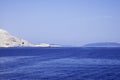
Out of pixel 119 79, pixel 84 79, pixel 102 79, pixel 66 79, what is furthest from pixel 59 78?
pixel 119 79

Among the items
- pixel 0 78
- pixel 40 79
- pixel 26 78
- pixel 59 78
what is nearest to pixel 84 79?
pixel 59 78

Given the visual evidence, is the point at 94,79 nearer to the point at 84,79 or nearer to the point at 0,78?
the point at 84,79

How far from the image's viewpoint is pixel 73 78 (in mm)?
54469

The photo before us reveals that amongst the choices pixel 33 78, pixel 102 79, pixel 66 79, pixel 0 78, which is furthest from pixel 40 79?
pixel 102 79

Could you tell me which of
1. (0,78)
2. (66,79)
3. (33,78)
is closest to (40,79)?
(33,78)

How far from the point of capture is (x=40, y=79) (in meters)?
53.4

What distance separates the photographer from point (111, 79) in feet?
176

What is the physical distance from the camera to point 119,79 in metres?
53.5

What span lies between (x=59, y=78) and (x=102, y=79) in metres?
9.88

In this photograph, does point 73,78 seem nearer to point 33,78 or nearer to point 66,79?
point 66,79

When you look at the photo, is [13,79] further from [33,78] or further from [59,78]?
[59,78]

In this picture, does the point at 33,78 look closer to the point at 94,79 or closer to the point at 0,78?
the point at 0,78

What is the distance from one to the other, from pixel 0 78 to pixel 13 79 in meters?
3.76

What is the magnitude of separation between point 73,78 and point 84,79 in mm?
2622
